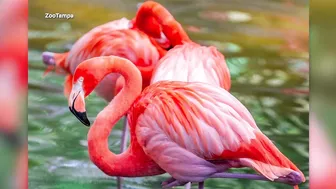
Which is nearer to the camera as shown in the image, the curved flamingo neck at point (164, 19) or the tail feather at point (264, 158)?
the tail feather at point (264, 158)

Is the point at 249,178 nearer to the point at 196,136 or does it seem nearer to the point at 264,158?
the point at 264,158

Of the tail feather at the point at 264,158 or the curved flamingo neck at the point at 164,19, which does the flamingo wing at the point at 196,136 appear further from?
the curved flamingo neck at the point at 164,19

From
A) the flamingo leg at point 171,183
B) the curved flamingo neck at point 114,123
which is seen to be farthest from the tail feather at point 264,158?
the curved flamingo neck at point 114,123

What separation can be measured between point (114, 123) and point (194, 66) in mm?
309

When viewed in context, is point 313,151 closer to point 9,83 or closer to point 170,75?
point 170,75

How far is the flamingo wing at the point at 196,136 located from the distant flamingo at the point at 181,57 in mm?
67

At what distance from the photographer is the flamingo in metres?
1.46

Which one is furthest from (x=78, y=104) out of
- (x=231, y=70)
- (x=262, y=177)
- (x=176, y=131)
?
(x=262, y=177)

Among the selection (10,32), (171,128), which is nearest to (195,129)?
(171,128)

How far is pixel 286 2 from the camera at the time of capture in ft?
5.32

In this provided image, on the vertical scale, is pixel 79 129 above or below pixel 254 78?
below

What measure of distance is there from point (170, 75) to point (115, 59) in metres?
0.18

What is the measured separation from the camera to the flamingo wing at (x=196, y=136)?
146 cm

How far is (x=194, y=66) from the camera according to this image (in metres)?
1.56
